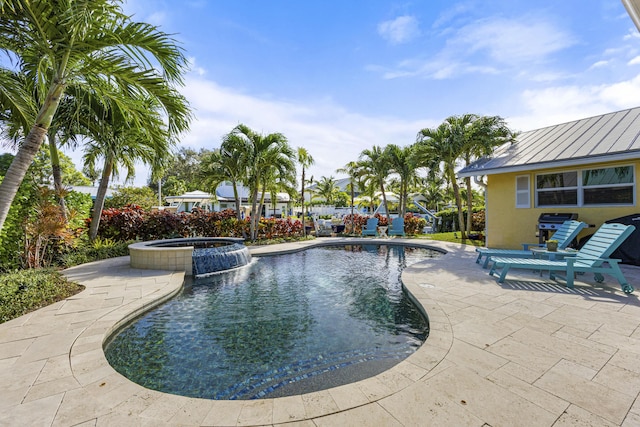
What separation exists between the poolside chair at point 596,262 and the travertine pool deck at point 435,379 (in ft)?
2.04

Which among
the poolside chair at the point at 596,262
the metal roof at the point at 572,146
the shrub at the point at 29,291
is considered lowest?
the shrub at the point at 29,291

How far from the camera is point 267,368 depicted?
3.25 metres

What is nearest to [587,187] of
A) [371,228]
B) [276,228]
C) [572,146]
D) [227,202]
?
[572,146]

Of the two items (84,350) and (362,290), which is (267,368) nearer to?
(84,350)

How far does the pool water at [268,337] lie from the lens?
3018mm

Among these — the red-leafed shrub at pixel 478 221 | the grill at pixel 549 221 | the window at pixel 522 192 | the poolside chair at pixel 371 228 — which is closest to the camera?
the grill at pixel 549 221

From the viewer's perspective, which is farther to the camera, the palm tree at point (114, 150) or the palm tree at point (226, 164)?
the palm tree at point (226, 164)

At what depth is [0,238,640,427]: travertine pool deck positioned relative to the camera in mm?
2135

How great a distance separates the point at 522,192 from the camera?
10383 millimetres

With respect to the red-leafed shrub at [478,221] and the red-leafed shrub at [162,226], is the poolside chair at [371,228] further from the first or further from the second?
the red-leafed shrub at [162,226]

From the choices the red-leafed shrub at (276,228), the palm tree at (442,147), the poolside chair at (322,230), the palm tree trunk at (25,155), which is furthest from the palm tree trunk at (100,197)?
the palm tree at (442,147)

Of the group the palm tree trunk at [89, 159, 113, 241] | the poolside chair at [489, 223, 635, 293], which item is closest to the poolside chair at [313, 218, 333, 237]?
the palm tree trunk at [89, 159, 113, 241]

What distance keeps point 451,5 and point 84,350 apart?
10.9 metres

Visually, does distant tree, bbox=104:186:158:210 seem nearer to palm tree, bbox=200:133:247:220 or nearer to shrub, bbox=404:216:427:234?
palm tree, bbox=200:133:247:220
